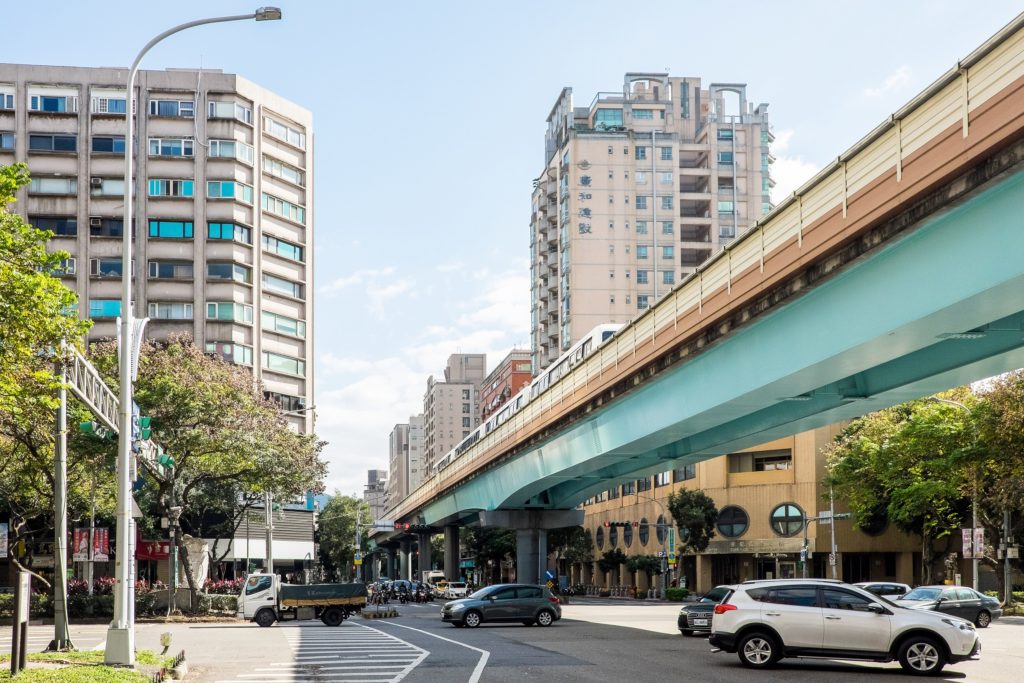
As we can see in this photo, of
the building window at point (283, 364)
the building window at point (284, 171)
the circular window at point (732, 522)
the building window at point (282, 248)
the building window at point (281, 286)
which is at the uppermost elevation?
the building window at point (284, 171)

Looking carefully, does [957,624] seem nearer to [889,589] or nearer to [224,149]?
[889,589]

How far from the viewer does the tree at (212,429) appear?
46.5m

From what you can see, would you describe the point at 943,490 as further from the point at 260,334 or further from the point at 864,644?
the point at 260,334

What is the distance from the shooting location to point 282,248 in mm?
89562

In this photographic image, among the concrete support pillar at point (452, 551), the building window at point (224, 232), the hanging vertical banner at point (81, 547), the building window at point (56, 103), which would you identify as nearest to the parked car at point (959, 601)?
the hanging vertical banner at point (81, 547)

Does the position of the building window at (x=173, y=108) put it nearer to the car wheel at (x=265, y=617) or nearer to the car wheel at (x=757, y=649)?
the car wheel at (x=265, y=617)

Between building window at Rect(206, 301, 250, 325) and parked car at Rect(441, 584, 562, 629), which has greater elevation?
building window at Rect(206, 301, 250, 325)

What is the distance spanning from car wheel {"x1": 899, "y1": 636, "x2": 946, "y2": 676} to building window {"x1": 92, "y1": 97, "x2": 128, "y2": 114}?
75.8m

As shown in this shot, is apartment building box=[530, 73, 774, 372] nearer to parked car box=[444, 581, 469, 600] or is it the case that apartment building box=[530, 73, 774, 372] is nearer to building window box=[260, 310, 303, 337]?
building window box=[260, 310, 303, 337]

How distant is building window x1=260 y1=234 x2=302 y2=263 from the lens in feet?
290

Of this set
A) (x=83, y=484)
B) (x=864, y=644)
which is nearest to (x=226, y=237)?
(x=83, y=484)

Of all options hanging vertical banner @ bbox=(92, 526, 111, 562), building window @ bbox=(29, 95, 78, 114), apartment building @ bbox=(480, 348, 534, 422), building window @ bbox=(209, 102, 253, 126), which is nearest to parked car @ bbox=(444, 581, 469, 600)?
hanging vertical banner @ bbox=(92, 526, 111, 562)

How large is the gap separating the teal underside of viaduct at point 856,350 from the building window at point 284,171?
5528 centimetres

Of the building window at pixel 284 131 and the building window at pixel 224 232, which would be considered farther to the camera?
the building window at pixel 284 131
